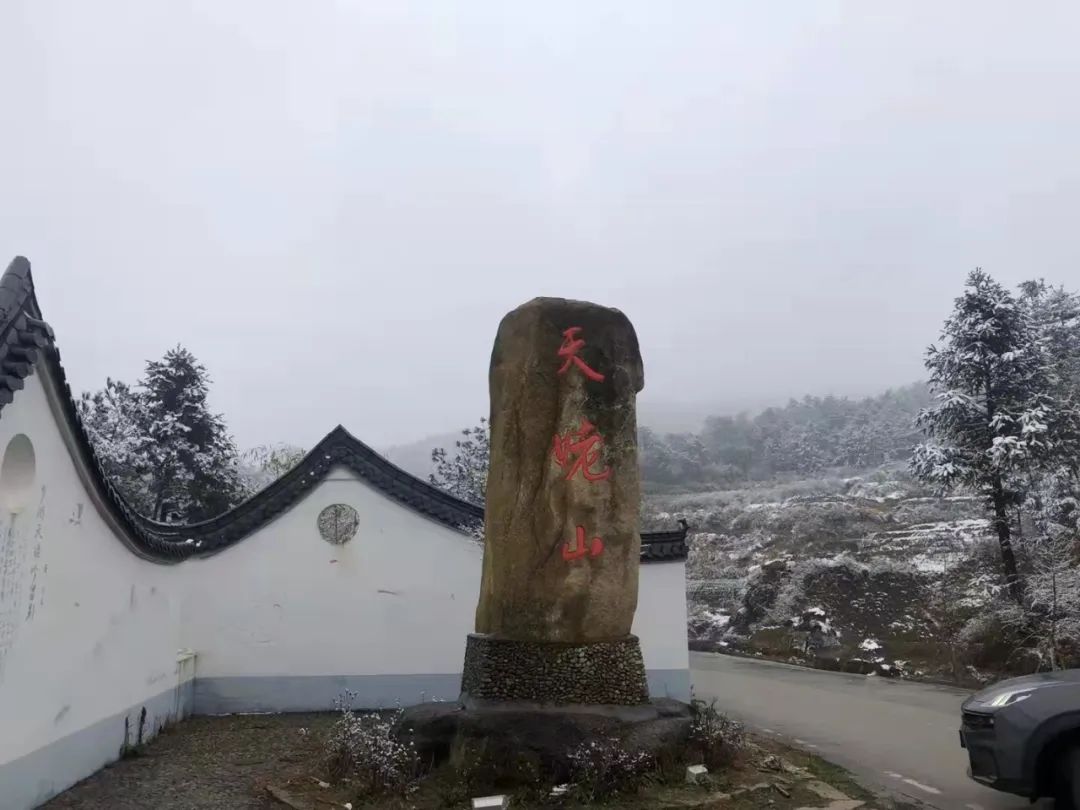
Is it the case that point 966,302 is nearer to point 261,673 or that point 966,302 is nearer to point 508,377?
point 508,377

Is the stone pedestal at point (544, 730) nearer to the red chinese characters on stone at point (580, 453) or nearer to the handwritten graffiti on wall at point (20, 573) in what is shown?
the red chinese characters on stone at point (580, 453)

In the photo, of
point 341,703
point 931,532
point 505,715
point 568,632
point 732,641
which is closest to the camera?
point 505,715

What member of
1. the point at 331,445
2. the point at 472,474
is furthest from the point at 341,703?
the point at 472,474

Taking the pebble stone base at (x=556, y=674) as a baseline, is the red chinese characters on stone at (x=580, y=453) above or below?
above

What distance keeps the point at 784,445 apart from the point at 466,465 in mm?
42154

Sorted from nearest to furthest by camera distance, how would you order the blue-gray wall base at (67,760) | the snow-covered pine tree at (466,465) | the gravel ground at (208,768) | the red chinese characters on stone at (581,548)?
the blue-gray wall base at (67,760), the gravel ground at (208,768), the red chinese characters on stone at (581,548), the snow-covered pine tree at (466,465)

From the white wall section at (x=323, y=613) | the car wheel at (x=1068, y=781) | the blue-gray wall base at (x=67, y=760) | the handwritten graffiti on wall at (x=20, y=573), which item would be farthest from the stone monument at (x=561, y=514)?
the white wall section at (x=323, y=613)

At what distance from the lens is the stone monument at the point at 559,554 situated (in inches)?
266

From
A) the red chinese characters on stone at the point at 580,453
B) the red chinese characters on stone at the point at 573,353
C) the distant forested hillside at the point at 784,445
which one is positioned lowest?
the red chinese characters on stone at the point at 580,453

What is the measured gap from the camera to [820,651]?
658 inches

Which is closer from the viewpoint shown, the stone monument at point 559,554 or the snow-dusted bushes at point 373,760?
the snow-dusted bushes at point 373,760

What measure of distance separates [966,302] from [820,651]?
7798mm

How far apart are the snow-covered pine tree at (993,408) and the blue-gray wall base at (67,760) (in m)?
13.4

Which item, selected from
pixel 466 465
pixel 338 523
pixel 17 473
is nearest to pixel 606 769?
pixel 17 473
